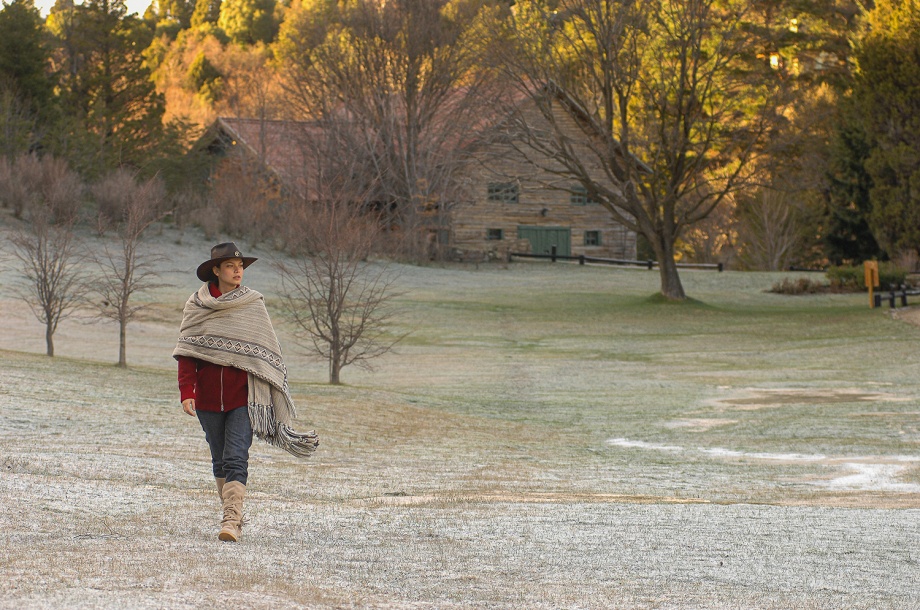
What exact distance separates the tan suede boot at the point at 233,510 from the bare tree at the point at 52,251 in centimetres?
1755

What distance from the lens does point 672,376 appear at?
85.4ft

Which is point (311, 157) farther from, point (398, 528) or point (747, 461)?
point (398, 528)

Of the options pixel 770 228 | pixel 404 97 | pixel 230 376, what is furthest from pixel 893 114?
pixel 230 376

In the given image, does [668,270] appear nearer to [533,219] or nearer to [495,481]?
[533,219]

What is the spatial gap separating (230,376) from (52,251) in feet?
68.5

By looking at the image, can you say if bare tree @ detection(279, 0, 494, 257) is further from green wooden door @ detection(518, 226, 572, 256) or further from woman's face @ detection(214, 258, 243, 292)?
woman's face @ detection(214, 258, 243, 292)

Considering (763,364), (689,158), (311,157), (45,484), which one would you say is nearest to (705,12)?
(689,158)

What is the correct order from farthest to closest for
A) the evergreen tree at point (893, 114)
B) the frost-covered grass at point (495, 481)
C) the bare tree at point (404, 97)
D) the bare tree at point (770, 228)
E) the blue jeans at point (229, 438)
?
1. the bare tree at point (770, 228)
2. the bare tree at point (404, 97)
3. the evergreen tree at point (893, 114)
4. the blue jeans at point (229, 438)
5. the frost-covered grass at point (495, 481)

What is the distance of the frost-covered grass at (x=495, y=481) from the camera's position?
270 inches

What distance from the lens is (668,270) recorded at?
42.9m

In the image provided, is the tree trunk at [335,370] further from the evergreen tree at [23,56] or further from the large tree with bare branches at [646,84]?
the evergreen tree at [23,56]

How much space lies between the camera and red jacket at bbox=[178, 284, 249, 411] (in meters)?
7.82

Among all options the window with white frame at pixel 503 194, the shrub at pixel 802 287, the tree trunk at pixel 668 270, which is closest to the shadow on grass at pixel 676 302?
the tree trunk at pixel 668 270

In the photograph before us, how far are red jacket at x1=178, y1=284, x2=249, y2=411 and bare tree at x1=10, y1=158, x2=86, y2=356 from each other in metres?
17.3
